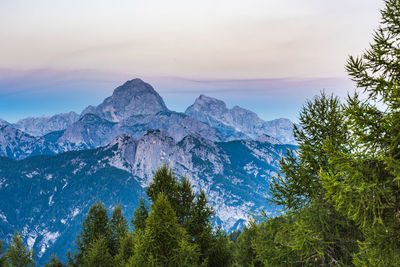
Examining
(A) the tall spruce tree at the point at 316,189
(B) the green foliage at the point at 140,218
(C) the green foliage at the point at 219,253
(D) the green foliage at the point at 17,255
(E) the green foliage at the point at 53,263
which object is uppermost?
(A) the tall spruce tree at the point at 316,189

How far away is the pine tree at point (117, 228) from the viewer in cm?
2587

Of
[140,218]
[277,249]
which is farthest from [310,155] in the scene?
[140,218]

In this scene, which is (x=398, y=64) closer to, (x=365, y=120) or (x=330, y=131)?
(x=365, y=120)

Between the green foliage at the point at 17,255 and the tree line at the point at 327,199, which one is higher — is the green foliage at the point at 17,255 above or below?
below

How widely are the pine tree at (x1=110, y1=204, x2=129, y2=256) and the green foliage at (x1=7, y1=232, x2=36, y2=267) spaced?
706 cm

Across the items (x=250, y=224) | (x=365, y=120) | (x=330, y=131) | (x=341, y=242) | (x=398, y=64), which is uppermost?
(x=398, y=64)

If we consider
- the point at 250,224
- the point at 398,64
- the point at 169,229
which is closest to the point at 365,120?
the point at 398,64

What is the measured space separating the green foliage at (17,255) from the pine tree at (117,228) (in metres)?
7.06

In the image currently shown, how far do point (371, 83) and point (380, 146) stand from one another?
76.3 inches

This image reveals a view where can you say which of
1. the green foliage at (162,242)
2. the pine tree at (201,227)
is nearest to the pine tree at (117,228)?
the pine tree at (201,227)

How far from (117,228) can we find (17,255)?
8.60 m

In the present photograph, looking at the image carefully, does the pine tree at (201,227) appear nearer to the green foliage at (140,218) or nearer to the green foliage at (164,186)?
the green foliage at (164,186)

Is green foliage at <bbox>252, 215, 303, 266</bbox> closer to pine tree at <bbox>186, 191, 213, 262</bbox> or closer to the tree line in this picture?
the tree line

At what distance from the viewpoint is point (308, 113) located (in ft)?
37.4
